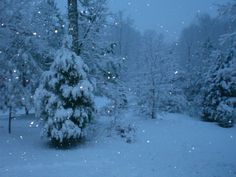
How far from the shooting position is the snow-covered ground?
12.2 metres

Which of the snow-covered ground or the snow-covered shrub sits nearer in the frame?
the snow-covered ground

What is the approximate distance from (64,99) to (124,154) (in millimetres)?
3323

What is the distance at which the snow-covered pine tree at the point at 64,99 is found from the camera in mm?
Result: 15438

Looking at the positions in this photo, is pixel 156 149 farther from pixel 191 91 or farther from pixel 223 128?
pixel 191 91

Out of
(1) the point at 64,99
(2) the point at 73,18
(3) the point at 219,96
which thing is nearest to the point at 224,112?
(3) the point at 219,96

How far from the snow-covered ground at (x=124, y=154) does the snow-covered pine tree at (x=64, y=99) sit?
766mm

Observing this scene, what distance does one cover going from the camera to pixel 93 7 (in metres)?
20.4

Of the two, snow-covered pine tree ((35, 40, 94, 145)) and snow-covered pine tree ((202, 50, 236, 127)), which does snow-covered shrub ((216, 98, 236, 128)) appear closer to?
snow-covered pine tree ((202, 50, 236, 127))

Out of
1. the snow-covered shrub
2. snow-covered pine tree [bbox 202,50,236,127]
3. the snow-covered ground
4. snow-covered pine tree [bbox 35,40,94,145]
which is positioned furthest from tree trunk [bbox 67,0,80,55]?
the snow-covered shrub

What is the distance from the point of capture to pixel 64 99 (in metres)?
15.8

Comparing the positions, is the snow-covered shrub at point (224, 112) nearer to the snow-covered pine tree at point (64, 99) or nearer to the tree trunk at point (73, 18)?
the tree trunk at point (73, 18)

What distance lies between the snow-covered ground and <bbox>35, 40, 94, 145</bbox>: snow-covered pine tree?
77 centimetres

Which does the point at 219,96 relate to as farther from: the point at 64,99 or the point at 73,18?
the point at 64,99

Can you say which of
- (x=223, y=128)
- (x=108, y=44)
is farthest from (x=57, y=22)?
(x=223, y=128)
